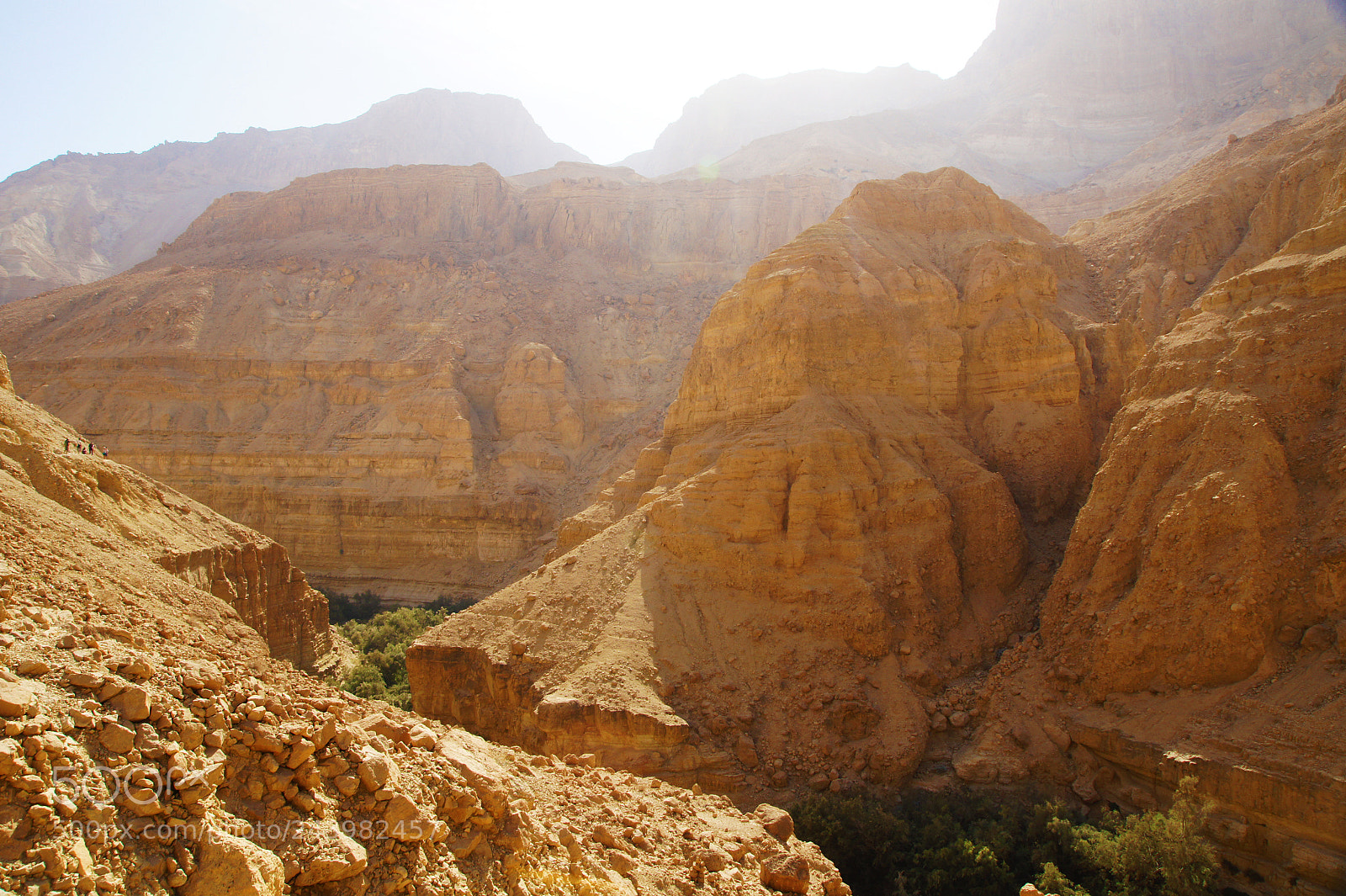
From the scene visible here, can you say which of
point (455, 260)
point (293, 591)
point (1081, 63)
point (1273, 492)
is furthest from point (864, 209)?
point (1081, 63)

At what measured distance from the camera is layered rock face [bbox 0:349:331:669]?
20.4m

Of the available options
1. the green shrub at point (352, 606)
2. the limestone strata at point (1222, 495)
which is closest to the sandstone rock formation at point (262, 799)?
the limestone strata at point (1222, 495)

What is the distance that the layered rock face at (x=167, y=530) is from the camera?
20.4 meters

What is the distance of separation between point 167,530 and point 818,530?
18608 mm

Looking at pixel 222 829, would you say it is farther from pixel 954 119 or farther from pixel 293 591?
pixel 954 119

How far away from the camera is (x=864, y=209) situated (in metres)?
33.5

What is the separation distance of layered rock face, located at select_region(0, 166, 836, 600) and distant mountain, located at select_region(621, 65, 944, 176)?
63756mm

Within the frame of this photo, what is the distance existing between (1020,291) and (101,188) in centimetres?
12744

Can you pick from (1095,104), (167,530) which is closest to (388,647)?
(167,530)

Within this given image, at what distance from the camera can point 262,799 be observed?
7.30 meters

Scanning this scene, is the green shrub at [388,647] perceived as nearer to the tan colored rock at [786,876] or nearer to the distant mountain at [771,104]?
the tan colored rock at [786,876]

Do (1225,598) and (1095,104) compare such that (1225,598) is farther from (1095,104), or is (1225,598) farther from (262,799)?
(1095,104)

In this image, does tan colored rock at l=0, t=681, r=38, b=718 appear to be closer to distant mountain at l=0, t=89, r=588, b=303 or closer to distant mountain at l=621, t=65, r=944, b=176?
distant mountain at l=0, t=89, r=588, b=303

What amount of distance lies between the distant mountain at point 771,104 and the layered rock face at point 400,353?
63756 mm
